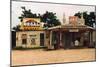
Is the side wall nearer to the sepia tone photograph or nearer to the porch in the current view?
the sepia tone photograph

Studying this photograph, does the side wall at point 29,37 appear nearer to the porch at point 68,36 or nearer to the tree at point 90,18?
the porch at point 68,36

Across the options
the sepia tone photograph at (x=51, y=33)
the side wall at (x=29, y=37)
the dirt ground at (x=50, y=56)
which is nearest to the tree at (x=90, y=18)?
the sepia tone photograph at (x=51, y=33)

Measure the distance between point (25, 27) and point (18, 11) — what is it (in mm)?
191

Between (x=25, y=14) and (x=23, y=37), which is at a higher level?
(x=25, y=14)

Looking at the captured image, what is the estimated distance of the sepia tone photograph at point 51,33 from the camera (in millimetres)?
2332

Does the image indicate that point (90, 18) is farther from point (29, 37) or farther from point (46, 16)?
point (29, 37)

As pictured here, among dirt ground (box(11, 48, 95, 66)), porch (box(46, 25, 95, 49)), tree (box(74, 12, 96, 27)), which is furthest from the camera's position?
tree (box(74, 12, 96, 27))

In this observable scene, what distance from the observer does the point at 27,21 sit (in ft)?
7.80

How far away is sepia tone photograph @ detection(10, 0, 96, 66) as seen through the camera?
7.65 feet

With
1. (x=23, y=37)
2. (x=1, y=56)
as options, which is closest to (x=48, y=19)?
(x=23, y=37)

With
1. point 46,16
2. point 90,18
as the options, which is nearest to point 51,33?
point 46,16

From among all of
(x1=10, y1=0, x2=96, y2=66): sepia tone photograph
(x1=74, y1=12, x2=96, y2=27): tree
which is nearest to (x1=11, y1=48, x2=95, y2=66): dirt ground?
(x1=10, y1=0, x2=96, y2=66): sepia tone photograph

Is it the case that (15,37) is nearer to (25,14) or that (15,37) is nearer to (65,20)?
(25,14)

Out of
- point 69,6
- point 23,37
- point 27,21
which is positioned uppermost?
point 69,6
